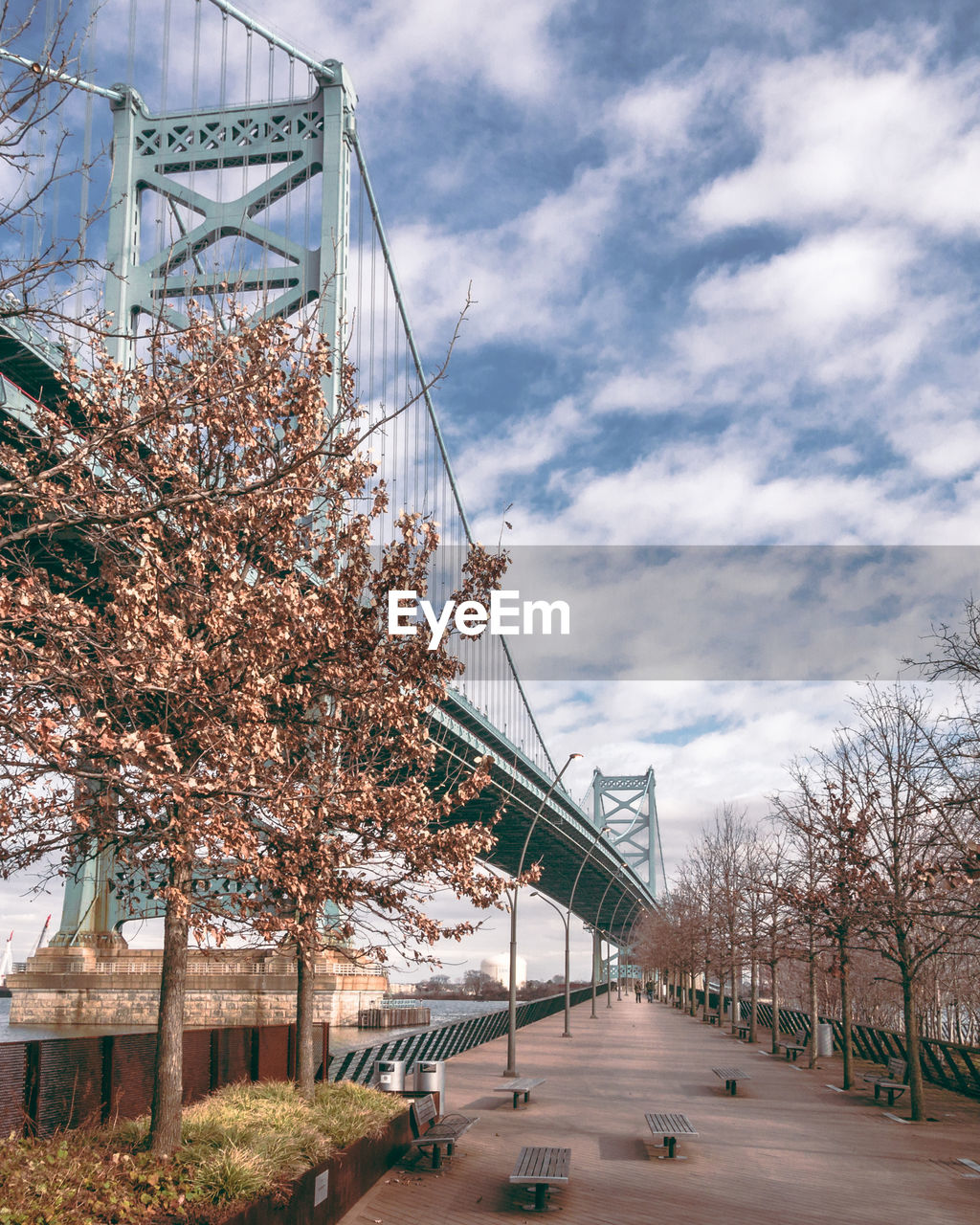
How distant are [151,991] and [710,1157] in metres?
41.4

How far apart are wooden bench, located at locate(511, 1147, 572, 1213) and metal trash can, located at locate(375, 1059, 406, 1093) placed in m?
3.27

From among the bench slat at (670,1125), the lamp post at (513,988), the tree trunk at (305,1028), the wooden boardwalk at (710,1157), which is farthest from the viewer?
the lamp post at (513,988)

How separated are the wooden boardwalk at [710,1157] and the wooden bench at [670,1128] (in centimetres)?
23

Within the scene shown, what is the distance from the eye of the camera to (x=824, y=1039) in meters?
28.4

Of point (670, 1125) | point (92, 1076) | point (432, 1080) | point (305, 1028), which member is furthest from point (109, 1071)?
point (670, 1125)

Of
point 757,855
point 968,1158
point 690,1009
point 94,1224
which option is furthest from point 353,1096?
point 690,1009

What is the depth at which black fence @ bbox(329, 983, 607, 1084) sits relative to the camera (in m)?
17.8

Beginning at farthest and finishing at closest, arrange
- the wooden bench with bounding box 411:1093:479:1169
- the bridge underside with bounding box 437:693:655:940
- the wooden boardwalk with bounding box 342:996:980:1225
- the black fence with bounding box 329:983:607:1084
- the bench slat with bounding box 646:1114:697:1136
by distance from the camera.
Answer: the bridge underside with bounding box 437:693:655:940
the black fence with bounding box 329:983:607:1084
the bench slat with bounding box 646:1114:697:1136
the wooden bench with bounding box 411:1093:479:1169
the wooden boardwalk with bounding box 342:996:980:1225

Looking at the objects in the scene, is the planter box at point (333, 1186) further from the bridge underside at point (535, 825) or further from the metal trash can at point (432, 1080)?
the bridge underside at point (535, 825)

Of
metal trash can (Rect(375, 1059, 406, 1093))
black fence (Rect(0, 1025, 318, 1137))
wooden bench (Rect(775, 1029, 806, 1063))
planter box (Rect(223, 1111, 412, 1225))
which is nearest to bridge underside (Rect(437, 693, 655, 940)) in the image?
metal trash can (Rect(375, 1059, 406, 1093))

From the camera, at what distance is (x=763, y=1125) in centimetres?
1623

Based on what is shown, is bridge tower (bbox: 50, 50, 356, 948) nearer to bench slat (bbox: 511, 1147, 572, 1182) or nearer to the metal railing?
the metal railing

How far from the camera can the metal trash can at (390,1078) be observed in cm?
1459

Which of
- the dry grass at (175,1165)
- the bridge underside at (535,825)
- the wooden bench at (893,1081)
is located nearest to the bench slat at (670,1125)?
the bridge underside at (535,825)
